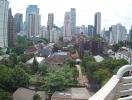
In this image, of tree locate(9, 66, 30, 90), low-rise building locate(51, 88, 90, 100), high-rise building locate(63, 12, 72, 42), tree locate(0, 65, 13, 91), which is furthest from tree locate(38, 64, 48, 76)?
high-rise building locate(63, 12, 72, 42)

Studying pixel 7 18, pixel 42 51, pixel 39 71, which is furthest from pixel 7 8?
pixel 39 71

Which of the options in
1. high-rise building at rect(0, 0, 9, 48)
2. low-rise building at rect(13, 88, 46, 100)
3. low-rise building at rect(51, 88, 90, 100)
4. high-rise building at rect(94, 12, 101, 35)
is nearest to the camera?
low-rise building at rect(51, 88, 90, 100)

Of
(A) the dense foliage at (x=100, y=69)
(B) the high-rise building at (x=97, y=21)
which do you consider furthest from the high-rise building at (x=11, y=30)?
(B) the high-rise building at (x=97, y=21)

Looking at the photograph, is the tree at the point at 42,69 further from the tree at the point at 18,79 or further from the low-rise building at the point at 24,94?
the low-rise building at the point at 24,94

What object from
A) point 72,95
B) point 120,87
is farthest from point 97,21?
point 120,87

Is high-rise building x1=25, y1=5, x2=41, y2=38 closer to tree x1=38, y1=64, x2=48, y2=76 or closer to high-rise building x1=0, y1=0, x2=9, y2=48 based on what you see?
high-rise building x1=0, y1=0, x2=9, y2=48

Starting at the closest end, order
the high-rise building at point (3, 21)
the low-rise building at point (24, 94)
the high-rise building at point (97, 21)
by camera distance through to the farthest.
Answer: the low-rise building at point (24, 94) < the high-rise building at point (3, 21) < the high-rise building at point (97, 21)

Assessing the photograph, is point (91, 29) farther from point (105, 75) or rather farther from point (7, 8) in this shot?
point (105, 75)

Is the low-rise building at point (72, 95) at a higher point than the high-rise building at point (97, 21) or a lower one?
lower

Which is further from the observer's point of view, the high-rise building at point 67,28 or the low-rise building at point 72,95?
the high-rise building at point 67,28

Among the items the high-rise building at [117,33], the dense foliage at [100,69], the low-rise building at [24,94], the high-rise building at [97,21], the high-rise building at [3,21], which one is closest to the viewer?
the low-rise building at [24,94]

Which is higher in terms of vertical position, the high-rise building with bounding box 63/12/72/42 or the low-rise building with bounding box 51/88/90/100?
the high-rise building with bounding box 63/12/72/42

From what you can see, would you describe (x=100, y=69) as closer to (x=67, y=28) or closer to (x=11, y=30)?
(x=11, y=30)
